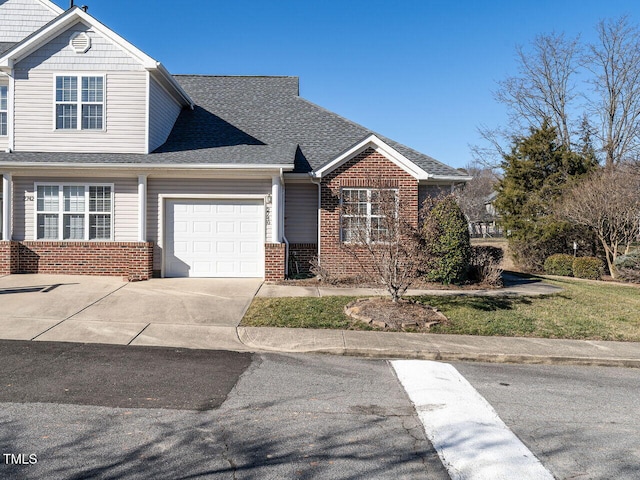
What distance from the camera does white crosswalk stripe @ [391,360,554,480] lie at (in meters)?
3.77

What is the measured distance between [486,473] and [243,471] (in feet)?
6.33

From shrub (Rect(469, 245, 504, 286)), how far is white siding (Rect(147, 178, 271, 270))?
6.04 metres

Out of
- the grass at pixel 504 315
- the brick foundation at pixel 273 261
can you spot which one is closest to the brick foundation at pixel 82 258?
the brick foundation at pixel 273 261

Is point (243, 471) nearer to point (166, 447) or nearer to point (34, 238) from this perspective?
point (166, 447)

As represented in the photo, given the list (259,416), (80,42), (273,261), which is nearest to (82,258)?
(273,261)

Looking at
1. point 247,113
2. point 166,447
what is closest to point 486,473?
point 166,447

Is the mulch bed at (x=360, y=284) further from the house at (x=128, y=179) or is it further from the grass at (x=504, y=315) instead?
the grass at (x=504, y=315)

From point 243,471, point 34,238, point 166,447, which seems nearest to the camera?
point 243,471

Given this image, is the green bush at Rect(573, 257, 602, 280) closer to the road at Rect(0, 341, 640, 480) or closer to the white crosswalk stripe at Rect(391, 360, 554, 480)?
the road at Rect(0, 341, 640, 480)

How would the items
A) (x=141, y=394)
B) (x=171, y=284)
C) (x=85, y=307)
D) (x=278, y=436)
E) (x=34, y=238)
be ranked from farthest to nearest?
(x=34, y=238)
(x=171, y=284)
(x=85, y=307)
(x=141, y=394)
(x=278, y=436)

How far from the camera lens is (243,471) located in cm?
361

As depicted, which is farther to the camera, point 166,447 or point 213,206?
point 213,206

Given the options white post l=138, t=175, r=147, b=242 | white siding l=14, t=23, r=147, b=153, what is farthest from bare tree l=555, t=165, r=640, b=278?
white siding l=14, t=23, r=147, b=153

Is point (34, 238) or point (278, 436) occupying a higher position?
point (34, 238)
